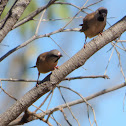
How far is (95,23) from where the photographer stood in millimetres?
4078

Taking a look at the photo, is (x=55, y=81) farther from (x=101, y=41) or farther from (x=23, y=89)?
(x=23, y=89)

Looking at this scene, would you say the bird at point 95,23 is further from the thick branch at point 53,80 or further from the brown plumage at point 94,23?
the thick branch at point 53,80

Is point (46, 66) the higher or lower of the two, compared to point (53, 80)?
higher

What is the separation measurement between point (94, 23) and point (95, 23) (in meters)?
0.03

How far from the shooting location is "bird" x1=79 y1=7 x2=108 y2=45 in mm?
4023

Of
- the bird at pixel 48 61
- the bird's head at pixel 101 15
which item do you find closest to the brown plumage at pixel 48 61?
the bird at pixel 48 61

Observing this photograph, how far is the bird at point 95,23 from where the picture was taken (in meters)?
4.02

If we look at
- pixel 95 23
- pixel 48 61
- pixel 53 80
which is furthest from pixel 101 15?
pixel 53 80

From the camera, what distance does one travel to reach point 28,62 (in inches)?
271

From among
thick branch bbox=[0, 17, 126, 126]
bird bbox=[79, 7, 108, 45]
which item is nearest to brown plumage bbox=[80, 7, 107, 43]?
bird bbox=[79, 7, 108, 45]

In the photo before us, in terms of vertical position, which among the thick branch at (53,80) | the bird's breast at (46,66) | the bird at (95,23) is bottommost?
the thick branch at (53,80)

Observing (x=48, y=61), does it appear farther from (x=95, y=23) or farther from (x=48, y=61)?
(x=95, y=23)

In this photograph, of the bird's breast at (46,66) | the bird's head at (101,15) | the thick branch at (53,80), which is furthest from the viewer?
the bird's head at (101,15)

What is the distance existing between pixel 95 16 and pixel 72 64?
177 centimetres
